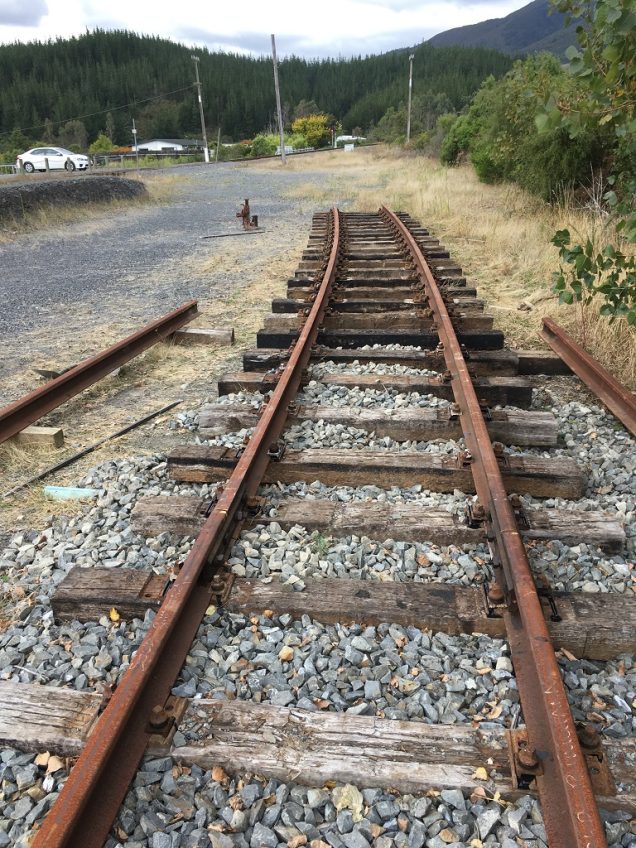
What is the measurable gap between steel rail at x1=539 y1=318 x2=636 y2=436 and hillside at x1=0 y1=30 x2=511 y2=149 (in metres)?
116

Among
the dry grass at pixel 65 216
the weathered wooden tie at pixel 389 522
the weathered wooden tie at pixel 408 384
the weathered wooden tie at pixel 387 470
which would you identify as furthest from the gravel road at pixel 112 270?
the weathered wooden tie at pixel 389 522

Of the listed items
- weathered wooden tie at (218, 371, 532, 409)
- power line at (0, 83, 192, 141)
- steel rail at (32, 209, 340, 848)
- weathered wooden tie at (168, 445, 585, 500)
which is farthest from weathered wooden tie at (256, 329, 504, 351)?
power line at (0, 83, 192, 141)

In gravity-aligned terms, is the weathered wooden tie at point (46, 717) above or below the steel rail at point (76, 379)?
below

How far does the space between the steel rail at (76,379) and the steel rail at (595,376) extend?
3.38m

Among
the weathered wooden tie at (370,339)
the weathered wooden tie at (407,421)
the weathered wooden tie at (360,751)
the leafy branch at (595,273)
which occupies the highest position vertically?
the leafy branch at (595,273)

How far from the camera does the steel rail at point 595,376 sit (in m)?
3.65

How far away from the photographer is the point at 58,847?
4.30 feet

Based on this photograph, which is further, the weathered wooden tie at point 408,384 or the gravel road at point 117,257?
the gravel road at point 117,257

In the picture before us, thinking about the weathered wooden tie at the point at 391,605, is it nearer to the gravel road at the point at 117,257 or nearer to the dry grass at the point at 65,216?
the gravel road at the point at 117,257

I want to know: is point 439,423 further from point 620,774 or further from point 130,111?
point 130,111

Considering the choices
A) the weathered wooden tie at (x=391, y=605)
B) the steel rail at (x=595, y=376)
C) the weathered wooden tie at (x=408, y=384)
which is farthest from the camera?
the weathered wooden tie at (x=408, y=384)

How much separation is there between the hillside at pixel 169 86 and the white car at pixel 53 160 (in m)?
76.7

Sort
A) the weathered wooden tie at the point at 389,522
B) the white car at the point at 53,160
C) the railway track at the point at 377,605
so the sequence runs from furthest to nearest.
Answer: the white car at the point at 53,160 < the weathered wooden tie at the point at 389,522 < the railway track at the point at 377,605

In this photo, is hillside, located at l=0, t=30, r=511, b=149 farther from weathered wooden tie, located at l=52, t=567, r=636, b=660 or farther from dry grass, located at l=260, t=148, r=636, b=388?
weathered wooden tie, located at l=52, t=567, r=636, b=660
